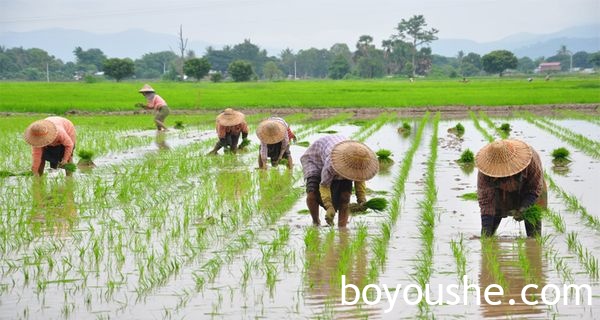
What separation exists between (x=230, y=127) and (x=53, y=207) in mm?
4376

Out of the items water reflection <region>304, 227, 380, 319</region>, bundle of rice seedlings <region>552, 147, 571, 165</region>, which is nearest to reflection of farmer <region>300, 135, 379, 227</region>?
water reflection <region>304, 227, 380, 319</region>

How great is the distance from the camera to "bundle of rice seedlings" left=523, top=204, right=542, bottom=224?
5785mm

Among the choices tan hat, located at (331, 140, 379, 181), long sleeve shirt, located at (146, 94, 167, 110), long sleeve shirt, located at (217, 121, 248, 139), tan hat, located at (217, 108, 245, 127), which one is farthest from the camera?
long sleeve shirt, located at (146, 94, 167, 110)

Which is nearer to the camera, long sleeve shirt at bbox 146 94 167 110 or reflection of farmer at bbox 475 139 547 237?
reflection of farmer at bbox 475 139 547 237

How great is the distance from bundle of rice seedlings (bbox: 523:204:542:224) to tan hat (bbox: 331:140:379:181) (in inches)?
40.5

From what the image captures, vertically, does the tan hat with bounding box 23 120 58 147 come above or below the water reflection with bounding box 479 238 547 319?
above

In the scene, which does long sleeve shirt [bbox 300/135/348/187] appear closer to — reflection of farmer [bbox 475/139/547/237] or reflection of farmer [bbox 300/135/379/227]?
reflection of farmer [bbox 300/135/379/227]

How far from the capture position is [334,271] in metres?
5.21

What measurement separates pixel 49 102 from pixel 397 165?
17.8 meters

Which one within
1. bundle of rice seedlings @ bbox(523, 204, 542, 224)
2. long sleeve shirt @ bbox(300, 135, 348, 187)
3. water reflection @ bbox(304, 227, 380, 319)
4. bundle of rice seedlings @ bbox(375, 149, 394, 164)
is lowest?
bundle of rice seedlings @ bbox(375, 149, 394, 164)

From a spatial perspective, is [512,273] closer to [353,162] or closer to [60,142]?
[353,162]

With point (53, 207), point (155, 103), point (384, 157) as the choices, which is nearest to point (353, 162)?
point (53, 207)

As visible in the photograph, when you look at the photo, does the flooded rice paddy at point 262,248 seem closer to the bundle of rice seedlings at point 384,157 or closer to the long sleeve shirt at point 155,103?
the bundle of rice seedlings at point 384,157

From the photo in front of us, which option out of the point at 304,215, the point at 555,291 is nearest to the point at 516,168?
the point at 555,291
